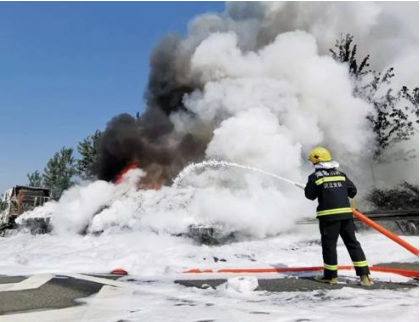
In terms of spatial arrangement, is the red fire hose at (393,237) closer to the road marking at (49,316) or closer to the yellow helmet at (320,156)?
the yellow helmet at (320,156)

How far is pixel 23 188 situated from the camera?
19125 millimetres

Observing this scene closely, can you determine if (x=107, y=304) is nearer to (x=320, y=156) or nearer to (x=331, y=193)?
(x=331, y=193)

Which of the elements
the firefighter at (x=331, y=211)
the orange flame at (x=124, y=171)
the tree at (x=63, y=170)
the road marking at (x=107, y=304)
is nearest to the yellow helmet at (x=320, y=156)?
the firefighter at (x=331, y=211)

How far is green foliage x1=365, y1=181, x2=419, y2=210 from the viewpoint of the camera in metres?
18.2

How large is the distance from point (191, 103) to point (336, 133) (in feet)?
25.2

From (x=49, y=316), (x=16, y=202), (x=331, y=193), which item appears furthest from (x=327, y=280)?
(x=16, y=202)

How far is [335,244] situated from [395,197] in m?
16.5

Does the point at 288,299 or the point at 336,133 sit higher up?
the point at 336,133

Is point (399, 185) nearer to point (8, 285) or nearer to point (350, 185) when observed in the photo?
point (350, 185)

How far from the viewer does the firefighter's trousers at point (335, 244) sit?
4359 mm

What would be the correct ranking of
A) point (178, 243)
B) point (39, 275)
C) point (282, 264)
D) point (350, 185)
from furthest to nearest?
point (178, 243) → point (282, 264) → point (39, 275) → point (350, 185)

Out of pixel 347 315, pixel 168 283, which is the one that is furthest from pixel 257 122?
pixel 347 315

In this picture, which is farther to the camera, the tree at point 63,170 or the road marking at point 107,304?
the tree at point 63,170

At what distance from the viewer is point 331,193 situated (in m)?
4.56
